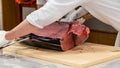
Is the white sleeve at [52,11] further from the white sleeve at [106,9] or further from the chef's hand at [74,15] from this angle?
the chef's hand at [74,15]

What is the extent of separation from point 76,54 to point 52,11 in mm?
206

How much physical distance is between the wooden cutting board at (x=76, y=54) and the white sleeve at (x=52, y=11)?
0.14 meters

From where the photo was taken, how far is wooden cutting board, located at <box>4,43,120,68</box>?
898 mm

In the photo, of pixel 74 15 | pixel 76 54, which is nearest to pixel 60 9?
pixel 76 54

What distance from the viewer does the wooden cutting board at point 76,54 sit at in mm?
898

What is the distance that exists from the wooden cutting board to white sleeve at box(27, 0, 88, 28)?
136 millimetres

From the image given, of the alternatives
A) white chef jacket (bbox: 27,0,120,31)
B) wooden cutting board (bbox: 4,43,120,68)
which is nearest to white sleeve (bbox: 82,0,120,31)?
white chef jacket (bbox: 27,0,120,31)

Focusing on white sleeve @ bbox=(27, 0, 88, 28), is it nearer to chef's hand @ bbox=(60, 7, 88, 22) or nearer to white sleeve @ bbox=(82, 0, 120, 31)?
white sleeve @ bbox=(82, 0, 120, 31)

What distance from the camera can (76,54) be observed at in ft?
3.32

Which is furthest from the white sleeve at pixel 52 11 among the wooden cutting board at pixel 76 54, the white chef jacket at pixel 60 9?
the wooden cutting board at pixel 76 54

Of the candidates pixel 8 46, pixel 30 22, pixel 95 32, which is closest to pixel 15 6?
pixel 95 32

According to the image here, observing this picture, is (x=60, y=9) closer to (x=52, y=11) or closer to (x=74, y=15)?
(x=52, y=11)

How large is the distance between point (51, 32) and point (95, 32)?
42.6 inches

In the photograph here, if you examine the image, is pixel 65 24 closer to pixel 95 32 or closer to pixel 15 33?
pixel 15 33
